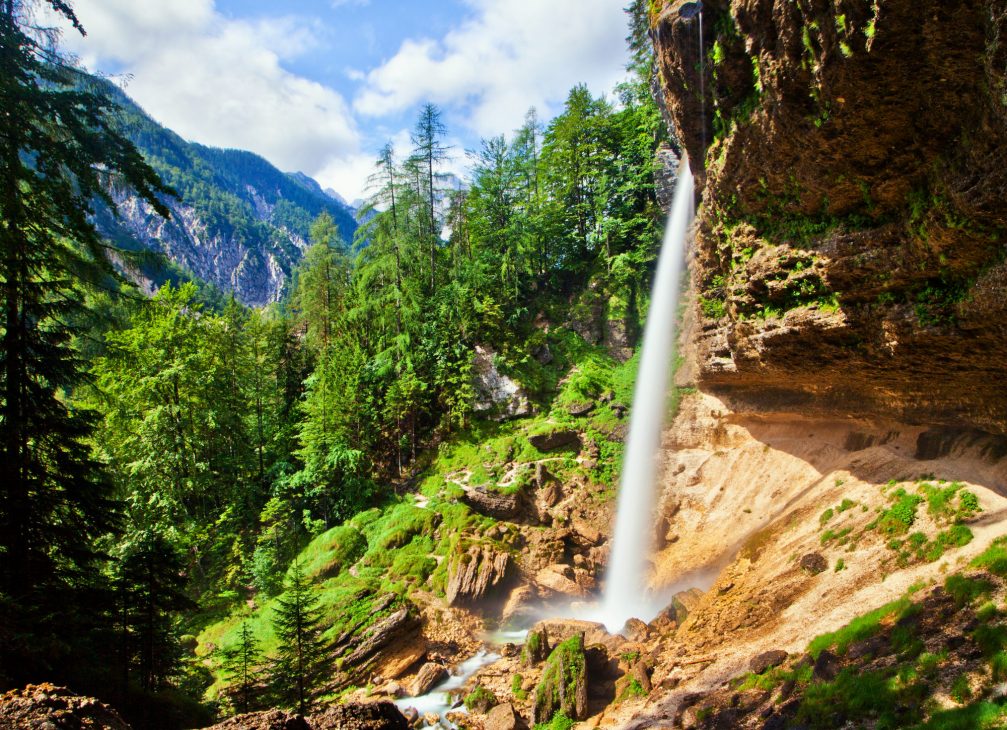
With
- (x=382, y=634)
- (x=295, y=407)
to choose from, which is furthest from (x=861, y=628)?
(x=295, y=407)

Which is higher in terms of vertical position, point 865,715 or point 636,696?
point 865,715

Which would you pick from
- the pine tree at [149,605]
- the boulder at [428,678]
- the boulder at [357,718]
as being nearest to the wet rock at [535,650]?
the boulder at [428,678]

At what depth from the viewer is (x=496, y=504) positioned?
67.7ft

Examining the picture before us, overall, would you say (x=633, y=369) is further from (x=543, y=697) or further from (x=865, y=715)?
(x=865, y=715)

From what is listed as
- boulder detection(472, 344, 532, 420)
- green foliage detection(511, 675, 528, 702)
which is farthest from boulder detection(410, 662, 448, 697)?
boulder detection(472, 344, 532, 420)

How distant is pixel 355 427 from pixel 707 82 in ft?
69.5

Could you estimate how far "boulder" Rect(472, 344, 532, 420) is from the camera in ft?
84.9

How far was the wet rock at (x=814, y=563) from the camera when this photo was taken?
11336 millimetres

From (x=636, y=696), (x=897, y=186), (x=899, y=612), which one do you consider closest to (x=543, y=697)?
(x=636, y=696)

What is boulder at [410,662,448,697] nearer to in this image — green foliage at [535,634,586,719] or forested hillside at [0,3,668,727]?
forested hillside at [0,3,668,727]

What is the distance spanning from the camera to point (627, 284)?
28.5 m

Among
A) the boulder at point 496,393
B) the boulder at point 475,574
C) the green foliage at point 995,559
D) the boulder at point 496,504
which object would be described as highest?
the boulder at point 496,393

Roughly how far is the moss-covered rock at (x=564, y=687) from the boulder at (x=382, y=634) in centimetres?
528

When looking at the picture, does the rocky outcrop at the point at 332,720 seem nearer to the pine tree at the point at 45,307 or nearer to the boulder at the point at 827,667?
the pine tree at the point at 45,307
